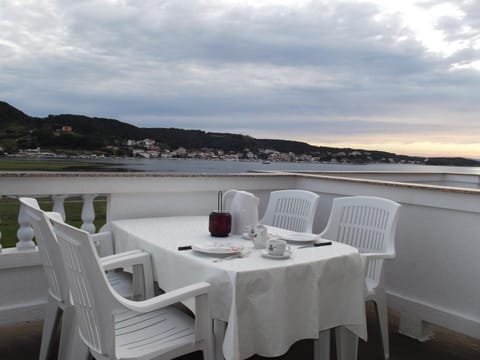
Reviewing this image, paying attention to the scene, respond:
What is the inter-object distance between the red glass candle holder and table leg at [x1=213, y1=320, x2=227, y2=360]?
2.28 feet

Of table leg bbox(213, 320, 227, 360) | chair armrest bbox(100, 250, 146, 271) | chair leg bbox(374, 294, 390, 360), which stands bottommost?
chair leg bbox(374, 294, 390, 360)

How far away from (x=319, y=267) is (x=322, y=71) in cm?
503

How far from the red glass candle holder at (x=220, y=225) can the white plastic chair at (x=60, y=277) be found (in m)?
0.41

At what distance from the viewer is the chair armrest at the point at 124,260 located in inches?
80.3

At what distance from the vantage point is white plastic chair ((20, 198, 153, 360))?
6.48 feet

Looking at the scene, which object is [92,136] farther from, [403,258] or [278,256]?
[403,258]

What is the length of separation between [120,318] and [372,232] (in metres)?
1.65

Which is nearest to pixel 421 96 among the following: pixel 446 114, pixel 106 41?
pixel 446 114

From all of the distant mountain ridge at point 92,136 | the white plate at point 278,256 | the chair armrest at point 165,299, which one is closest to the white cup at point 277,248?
the white plate at point 278,256

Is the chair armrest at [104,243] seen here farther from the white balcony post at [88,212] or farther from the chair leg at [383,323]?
the chair leg at [383,323]

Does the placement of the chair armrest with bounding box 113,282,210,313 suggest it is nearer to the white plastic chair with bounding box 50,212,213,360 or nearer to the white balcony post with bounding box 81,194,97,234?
the white plastic chair with bounding box 50,212,213,360

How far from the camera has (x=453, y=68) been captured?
5.15m

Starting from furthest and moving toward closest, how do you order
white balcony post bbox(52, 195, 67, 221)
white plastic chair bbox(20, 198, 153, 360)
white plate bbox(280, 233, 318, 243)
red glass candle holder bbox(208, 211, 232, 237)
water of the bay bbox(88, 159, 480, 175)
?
water of the bay bbox(88, 159, 480, 175) → white balcony post bbox(52, 195, 67, 221) → red glass candle holder bbox(208, 211, 232, 237) → white plate bbox(280, 233, 318, 243) → white plastic chair bbox(20, 198, 153, 360)

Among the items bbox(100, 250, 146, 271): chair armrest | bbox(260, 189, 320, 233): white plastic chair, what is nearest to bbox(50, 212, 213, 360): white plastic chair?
bbox(100, 250, 146, 271): chair armrest
